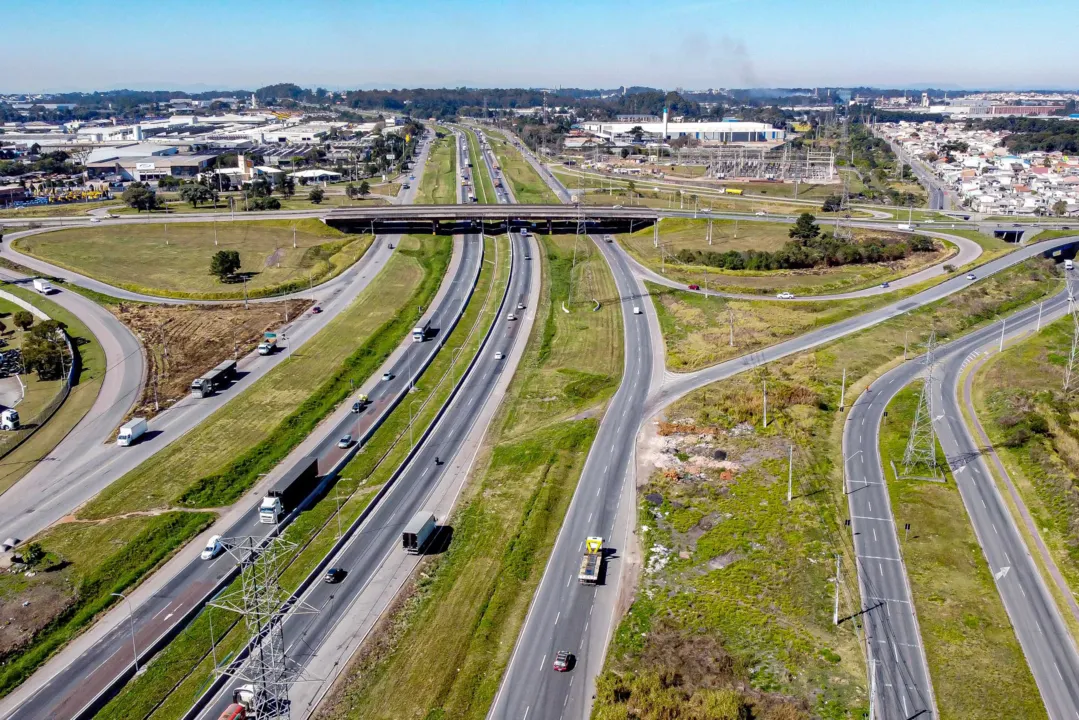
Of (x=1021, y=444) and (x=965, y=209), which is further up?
(x=965, y=209)

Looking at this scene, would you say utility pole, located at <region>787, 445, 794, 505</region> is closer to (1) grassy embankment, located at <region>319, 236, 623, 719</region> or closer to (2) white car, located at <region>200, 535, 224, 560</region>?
(1) grassy embankment, located at <region>319, 236, 623, 719</region>

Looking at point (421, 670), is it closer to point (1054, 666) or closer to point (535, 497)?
point (535, 497)

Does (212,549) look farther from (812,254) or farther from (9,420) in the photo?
(812,254)

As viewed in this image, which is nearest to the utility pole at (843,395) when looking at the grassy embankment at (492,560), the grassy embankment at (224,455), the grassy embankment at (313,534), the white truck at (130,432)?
the grassy embankment at (492,560)

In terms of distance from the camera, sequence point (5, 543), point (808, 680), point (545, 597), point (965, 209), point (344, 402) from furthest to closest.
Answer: point (965, 209)
point (344, 402)
point (5, 543)
point (545, 597)
point (808, 680)

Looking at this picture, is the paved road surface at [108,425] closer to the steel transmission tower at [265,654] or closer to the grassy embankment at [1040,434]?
the steel transmission tower at [265,654]

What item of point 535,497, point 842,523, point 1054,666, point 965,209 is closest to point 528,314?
point 535,497

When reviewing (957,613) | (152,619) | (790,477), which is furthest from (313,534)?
(957,613)

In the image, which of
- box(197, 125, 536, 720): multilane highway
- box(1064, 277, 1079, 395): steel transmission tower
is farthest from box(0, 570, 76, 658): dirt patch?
box(1064, 277, 1079, 395): steel transmission tower
